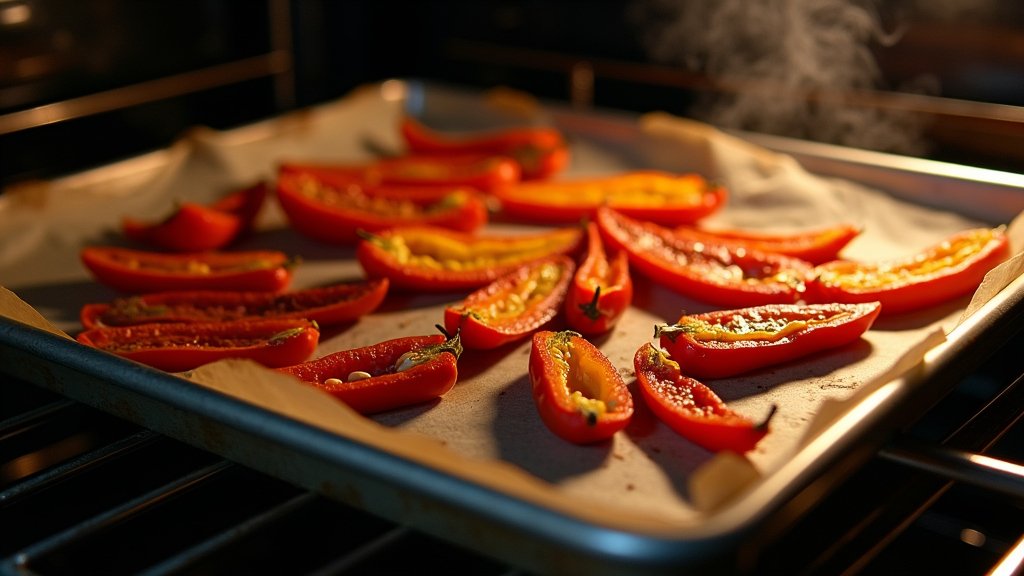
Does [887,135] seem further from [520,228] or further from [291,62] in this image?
[291,62]

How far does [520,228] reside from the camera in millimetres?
2648

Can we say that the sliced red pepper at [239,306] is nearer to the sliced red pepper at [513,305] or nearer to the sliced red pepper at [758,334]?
the sliced red pepper at [513,305]

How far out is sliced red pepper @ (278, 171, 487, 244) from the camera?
8.21 feet

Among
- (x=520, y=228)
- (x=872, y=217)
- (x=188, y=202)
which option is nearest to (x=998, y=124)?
(x=872, y=217)

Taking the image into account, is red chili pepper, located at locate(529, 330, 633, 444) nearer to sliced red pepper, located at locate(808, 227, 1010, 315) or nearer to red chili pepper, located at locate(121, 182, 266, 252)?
sliced red pepper, located at locate(808, 227, 1010, 315)

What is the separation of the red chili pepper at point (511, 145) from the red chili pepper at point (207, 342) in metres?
1.11

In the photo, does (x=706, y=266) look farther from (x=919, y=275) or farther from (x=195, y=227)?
(x=195, y=227)

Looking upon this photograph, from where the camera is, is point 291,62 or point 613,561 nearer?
point 613,561

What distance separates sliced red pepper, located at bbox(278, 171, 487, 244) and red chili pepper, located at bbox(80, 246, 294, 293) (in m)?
0.20

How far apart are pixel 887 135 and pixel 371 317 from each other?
167 centimetres

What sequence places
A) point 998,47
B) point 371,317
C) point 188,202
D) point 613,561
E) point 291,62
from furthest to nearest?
point 291,62 → point 998,47 → point 188,202 → point 371,317 → point 613,561

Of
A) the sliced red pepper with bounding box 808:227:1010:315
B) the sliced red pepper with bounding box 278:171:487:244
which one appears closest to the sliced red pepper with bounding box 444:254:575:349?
the sliced red pepper with bounding box 278:171:487:244

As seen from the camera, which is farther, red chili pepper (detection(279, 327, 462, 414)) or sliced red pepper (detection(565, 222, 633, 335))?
sliced red pepper (detection(565, 222, 633, 335))

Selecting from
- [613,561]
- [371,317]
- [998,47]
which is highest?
[998,47]
